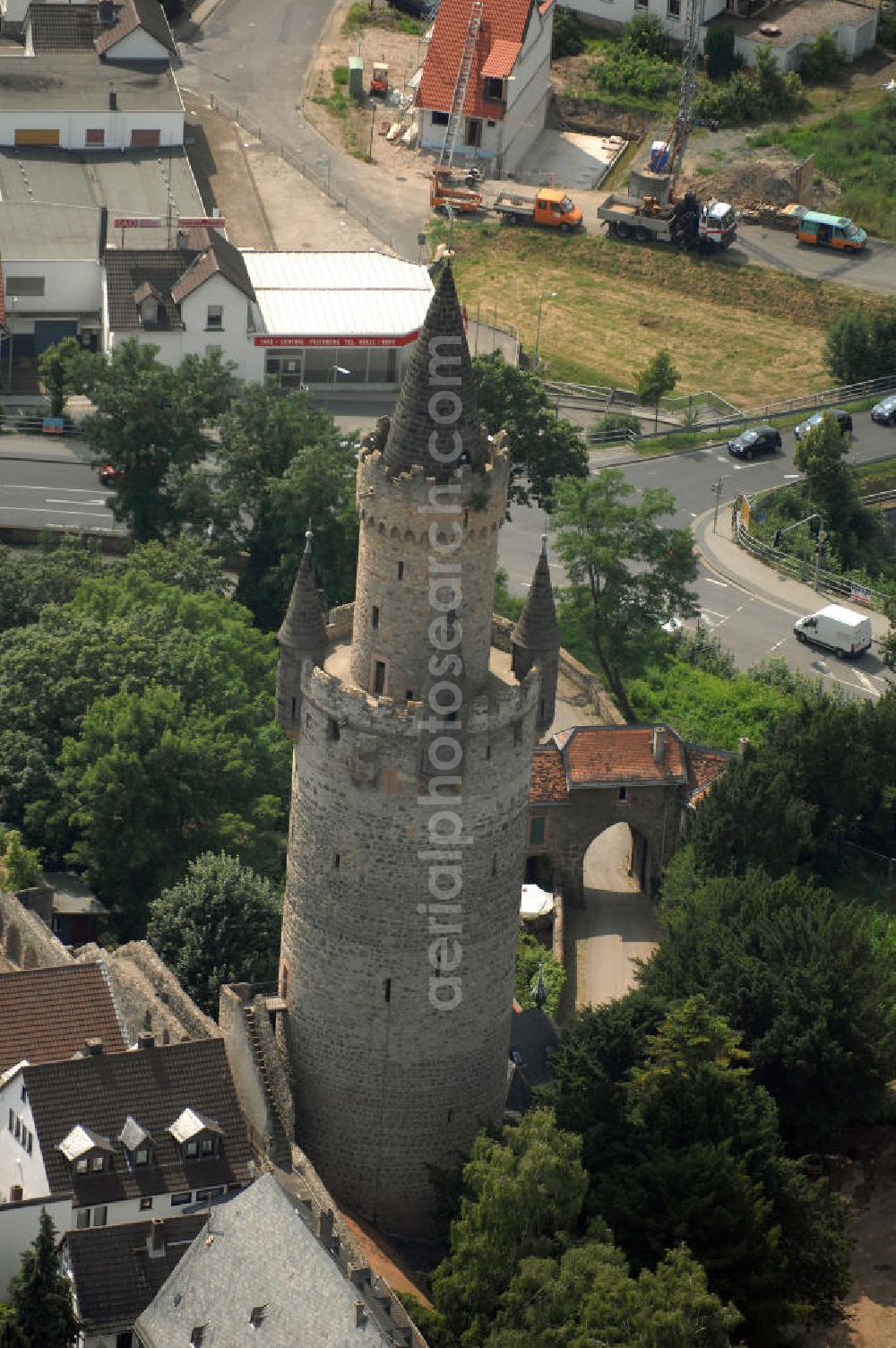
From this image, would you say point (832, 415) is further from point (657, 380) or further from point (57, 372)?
point (57, 372)

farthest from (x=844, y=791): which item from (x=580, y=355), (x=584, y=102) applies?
(x=584, y=102)

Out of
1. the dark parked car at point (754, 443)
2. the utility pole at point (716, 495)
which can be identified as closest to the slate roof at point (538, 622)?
the utility pole at point (716, 495)

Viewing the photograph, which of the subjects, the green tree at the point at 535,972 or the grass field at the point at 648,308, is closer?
the green tree at the point at 535,972

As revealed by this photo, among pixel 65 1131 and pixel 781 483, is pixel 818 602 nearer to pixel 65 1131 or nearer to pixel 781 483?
pixel 781 483

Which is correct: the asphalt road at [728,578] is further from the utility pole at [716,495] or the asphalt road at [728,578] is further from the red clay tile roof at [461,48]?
the red clay tile roof at [461,48]

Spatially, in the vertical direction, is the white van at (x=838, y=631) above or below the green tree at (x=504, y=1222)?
below

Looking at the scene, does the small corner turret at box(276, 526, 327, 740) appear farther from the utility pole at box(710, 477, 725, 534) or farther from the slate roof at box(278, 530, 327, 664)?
→ the utility pole at box(710, 477, 725, 534)
